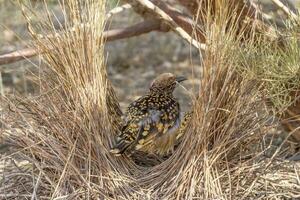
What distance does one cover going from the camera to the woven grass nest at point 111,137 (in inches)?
139

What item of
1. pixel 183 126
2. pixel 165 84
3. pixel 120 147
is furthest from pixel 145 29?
pixel 120 147

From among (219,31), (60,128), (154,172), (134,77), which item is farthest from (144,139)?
(134,77)

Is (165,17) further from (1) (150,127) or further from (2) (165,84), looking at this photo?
(1) (150,127)

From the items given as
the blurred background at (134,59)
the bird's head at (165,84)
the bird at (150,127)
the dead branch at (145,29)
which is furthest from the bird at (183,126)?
the blurred background at (134,59)

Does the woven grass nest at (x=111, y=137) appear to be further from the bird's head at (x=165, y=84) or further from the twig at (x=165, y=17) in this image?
the twig at (x=165, y=17)

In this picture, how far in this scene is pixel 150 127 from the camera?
12.5 feet

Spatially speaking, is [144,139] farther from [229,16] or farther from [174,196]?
[229,16]

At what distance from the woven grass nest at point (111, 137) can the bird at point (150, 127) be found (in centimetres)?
7

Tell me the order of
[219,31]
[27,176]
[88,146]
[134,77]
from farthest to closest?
[134,77], [27,176], [88,146], [219,31]

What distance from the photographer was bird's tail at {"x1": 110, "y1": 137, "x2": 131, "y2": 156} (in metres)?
3.69

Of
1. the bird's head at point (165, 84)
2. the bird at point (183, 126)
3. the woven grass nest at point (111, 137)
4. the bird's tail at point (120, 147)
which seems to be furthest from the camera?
the bird's head at point (165, 84)

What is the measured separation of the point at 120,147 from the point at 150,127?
189 millimetres

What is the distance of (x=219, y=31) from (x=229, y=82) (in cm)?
25

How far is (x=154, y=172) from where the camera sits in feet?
12.3
